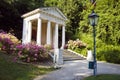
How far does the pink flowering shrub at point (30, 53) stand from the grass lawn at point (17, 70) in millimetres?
1068

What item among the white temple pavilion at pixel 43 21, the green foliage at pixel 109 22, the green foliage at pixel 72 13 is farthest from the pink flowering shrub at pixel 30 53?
the green foliage at pixel 72 13

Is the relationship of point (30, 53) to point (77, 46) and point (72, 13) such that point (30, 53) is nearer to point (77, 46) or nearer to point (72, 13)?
point (77, 46)

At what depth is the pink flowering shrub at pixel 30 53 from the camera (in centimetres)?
1775

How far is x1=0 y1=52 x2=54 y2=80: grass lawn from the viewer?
44.0ft

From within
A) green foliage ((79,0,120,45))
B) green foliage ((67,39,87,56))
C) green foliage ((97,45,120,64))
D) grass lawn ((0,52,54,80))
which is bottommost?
grass lawn ((0,52,54,80))

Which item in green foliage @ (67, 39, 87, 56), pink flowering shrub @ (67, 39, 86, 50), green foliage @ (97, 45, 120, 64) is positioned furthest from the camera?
pink flowering shrub @ (67, 39, 86, 50)

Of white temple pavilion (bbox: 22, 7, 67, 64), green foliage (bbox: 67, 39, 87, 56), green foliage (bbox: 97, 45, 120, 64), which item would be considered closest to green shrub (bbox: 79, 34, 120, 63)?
green foliage (bbox: 97, 45, 120, 64)

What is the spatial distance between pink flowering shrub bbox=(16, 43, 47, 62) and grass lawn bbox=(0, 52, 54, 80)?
107 centimetres

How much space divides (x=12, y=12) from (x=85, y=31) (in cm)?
1053

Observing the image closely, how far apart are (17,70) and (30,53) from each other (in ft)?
10.9

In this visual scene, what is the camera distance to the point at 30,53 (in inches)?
709

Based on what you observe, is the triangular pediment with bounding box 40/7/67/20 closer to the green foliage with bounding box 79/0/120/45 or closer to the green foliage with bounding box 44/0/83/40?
the green foliage with bounding box 79/0/120/45

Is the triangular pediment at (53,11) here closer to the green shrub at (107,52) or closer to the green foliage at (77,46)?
the green foliage at (77,46)

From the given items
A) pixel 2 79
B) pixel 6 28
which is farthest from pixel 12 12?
pixel 2 79
